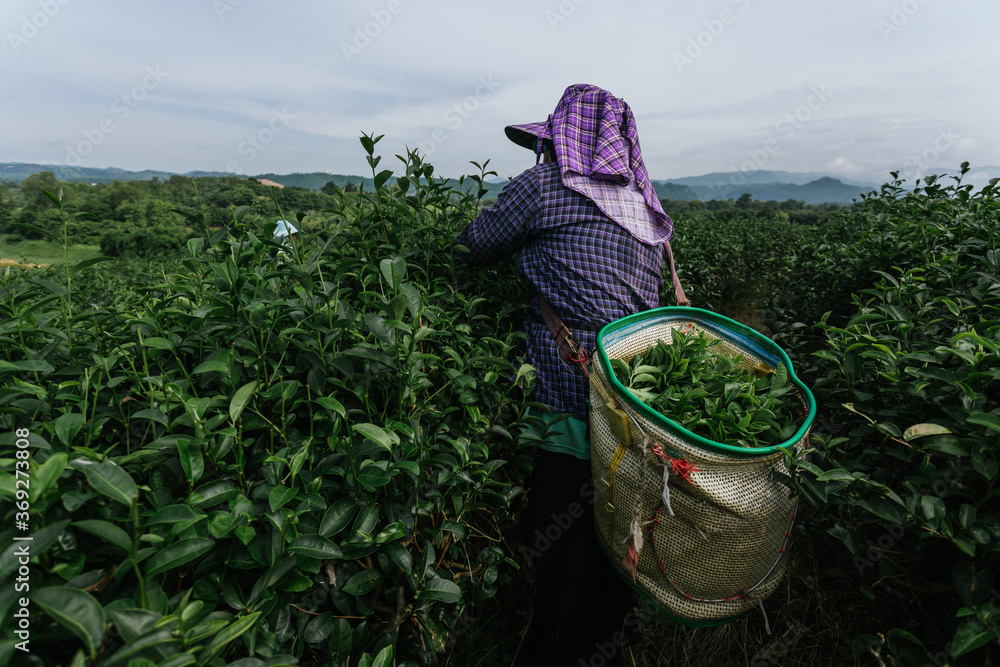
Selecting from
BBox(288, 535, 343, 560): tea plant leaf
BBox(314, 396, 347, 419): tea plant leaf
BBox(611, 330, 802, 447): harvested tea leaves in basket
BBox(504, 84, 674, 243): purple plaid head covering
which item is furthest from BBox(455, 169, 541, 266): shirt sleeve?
BBox(288, 535, 343, 560): tea plant leaf

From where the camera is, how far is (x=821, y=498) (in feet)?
3.54

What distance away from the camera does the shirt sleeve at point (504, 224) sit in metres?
1.96

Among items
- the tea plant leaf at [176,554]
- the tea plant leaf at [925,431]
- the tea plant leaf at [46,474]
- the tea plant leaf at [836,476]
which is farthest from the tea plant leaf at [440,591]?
the tea plant leaf at [925,431]

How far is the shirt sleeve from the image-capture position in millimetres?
1963

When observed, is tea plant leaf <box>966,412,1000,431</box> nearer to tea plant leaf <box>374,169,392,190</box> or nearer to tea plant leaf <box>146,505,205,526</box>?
tea plant leaf <box>146,505,205,526</box>

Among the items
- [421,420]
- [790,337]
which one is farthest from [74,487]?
[790,337]

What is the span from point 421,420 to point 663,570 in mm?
812

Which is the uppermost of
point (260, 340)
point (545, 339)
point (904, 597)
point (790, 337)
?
point (260, 340)

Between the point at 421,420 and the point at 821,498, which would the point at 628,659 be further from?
the point at 421,420

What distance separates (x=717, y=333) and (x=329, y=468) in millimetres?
1404

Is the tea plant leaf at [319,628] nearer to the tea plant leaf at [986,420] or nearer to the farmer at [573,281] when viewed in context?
the farmer at [573,281]

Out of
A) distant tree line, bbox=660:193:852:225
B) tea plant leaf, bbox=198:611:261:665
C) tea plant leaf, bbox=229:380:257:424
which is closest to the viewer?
tea plant leaf, bbox=198:611:261:665

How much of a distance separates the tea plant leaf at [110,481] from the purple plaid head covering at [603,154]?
176 centimetres

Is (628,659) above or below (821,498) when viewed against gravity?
below
